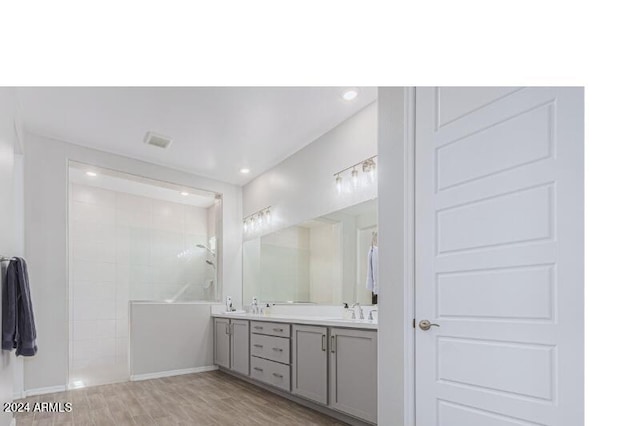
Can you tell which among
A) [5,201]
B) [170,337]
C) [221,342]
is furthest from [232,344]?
[5,201]

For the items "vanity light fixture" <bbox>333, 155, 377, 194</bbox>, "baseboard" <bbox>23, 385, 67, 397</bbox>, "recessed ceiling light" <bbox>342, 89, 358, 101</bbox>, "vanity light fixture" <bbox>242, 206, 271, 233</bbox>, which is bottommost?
"baseboard" <bbox>23, 385, 67, 397</bbox>

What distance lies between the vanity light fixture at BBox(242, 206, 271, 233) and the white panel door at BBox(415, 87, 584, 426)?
128 inches

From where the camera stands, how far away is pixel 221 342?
488 cm

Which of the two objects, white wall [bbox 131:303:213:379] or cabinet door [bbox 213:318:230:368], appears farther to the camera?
cabinet door [bbox 213:318:230:368]

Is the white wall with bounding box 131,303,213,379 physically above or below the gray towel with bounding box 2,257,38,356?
below

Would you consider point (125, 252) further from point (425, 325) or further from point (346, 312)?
point (425, 325)

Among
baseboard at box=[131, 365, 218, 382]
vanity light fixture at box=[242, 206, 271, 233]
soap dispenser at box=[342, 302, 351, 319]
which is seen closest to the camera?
soap dispenser at box=[342, 302, 351, 319]

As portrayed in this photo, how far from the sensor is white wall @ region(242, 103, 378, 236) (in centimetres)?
355

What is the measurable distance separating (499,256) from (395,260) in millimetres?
572

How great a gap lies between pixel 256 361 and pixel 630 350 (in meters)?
3.88

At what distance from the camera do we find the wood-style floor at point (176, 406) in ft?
10.2

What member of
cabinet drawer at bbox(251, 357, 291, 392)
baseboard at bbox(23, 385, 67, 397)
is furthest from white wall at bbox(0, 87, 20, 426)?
cabinet drawer at bbox(251, 357, 291, 392)

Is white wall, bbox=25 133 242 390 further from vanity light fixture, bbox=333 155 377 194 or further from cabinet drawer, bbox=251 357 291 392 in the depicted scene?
vanity light fixture, bbox=333 155 377 194
